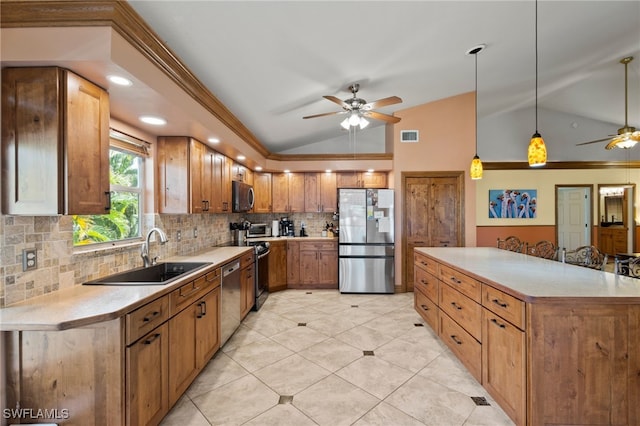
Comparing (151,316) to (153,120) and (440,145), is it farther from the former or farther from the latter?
(440,145)

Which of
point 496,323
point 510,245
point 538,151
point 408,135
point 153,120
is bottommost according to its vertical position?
point 496,323

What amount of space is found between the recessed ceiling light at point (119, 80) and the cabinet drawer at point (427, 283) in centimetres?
316

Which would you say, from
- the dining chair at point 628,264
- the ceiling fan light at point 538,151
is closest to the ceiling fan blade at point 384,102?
the ceiling fan light at point 538,151

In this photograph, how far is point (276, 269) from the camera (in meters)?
5.04

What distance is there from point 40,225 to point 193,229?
187 centimetres

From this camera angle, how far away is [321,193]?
5.57 meters

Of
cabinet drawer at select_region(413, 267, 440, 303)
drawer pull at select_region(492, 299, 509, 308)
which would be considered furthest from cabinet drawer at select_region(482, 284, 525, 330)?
cabinet drawer at select_region(413, 267, 440, 303)

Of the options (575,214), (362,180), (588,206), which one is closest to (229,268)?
(362,180)

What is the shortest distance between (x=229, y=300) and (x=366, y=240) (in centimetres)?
263

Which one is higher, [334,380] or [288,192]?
[288,192]

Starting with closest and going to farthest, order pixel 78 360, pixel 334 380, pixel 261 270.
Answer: pixel 78 360 → pixel 334 380 → pixel 261 270

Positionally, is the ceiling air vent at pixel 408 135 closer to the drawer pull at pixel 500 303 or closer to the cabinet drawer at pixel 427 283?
the cabinet drawer at pixel 427 283

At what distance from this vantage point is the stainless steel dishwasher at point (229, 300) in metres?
2.85

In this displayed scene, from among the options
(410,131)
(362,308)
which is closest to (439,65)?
(410,131)
